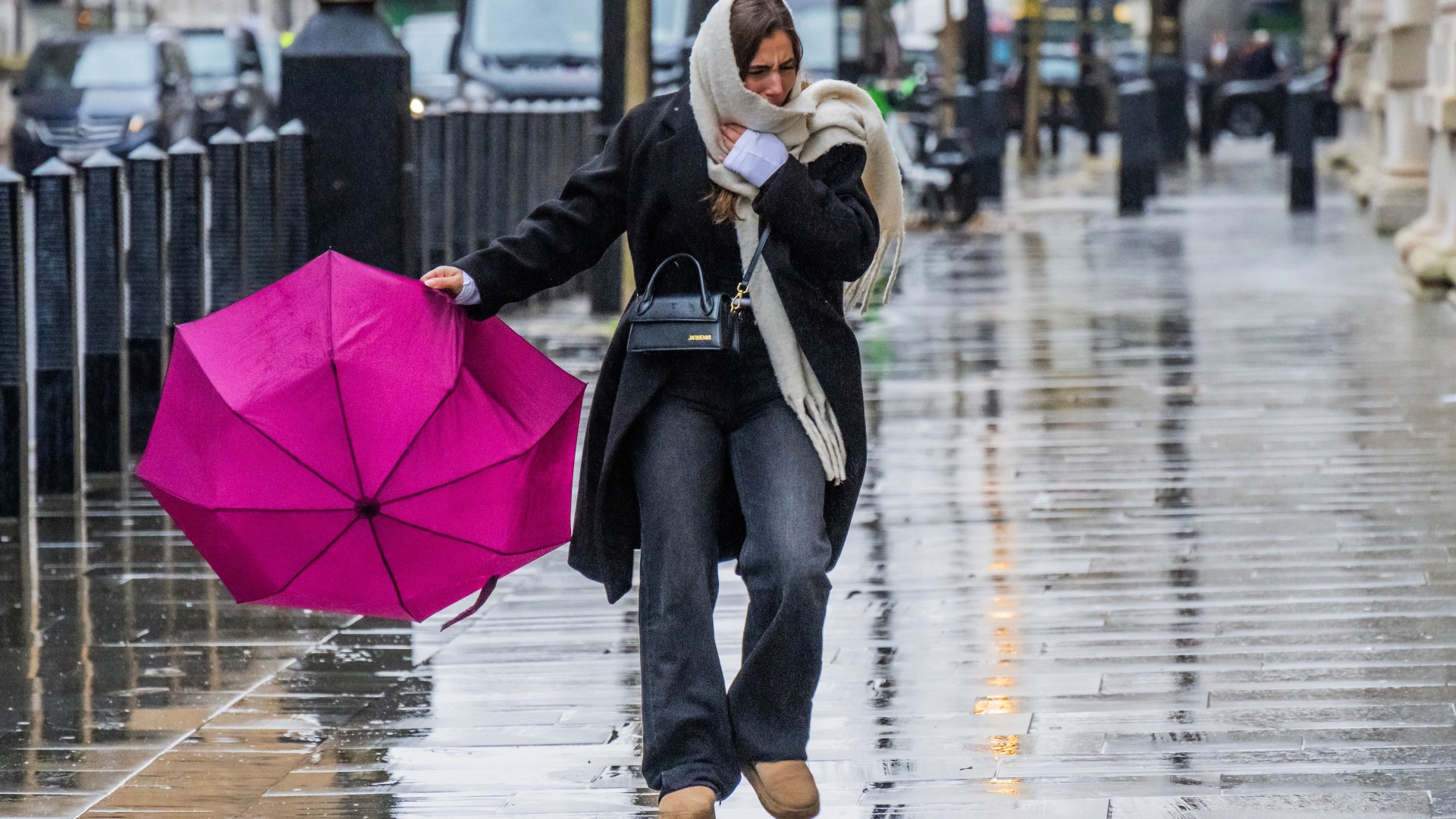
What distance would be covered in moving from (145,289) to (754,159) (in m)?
4.99

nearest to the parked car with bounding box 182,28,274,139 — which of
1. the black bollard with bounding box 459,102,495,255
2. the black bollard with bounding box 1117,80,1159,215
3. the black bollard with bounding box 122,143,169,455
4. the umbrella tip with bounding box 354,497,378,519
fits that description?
the black bollard with bounding box 1117,80,1159,215

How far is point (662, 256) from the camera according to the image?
416 cm

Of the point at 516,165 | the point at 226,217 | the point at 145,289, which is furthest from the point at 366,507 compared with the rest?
the point at 516,165

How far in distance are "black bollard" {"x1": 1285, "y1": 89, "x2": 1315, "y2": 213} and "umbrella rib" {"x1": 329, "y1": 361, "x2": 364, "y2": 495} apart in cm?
1646

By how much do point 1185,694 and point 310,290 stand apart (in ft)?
6.92

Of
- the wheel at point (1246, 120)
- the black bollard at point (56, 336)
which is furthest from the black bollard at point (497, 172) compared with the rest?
the wheel at point (1246, 120)

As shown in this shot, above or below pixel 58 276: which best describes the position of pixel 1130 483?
below

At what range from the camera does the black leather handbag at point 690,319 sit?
3.93 m

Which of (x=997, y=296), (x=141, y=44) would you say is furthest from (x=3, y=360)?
(x=141, y=44)

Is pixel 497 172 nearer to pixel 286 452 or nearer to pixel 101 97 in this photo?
pixel 286 452

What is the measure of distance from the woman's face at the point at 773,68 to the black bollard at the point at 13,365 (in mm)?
3941

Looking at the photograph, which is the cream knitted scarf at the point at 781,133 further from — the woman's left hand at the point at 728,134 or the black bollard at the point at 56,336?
the black bollard at the point at 56,336

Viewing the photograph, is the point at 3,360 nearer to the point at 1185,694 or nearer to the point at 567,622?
the point at 567,622

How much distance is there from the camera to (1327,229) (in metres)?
18.0
